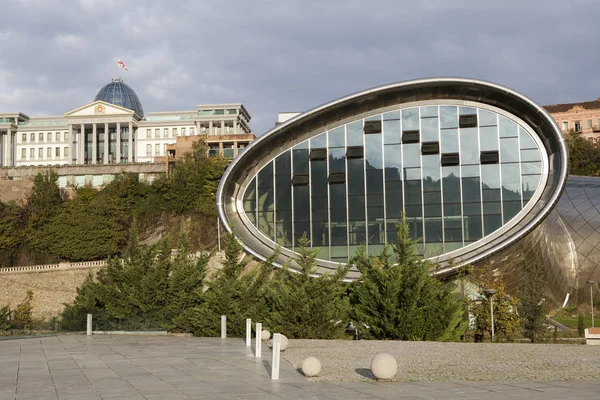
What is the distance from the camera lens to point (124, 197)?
79750 mm

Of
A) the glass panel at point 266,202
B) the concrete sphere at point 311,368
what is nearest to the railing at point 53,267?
the glass panel at point 266,202

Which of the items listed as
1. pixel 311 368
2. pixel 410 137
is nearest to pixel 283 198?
pixel 410 137

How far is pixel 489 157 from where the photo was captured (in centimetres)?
3594

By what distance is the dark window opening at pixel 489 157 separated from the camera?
35.8 meters

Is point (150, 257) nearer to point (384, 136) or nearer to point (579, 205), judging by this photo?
point (384, 136)

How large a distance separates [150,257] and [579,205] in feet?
94.7

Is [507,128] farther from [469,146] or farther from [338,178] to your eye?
[338,178]

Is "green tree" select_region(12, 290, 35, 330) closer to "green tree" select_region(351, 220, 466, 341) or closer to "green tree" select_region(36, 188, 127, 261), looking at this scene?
"green tree" select_region(36, 188, 127, 261)

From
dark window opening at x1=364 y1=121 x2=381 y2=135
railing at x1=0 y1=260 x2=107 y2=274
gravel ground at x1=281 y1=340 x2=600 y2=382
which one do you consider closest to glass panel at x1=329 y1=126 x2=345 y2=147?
dark window opening at x1=364 y1=121 x2=381 y2=135

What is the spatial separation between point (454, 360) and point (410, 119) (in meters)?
22.2

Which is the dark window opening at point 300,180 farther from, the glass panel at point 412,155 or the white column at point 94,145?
the white column at point 94,145

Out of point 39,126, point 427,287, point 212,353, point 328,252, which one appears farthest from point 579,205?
point 39,126

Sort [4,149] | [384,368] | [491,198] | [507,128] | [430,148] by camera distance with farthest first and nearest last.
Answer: [4,149] < [430,148] < [507,128] < [491,198] < [384,368]

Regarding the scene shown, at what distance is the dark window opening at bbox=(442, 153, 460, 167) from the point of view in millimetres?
36281
